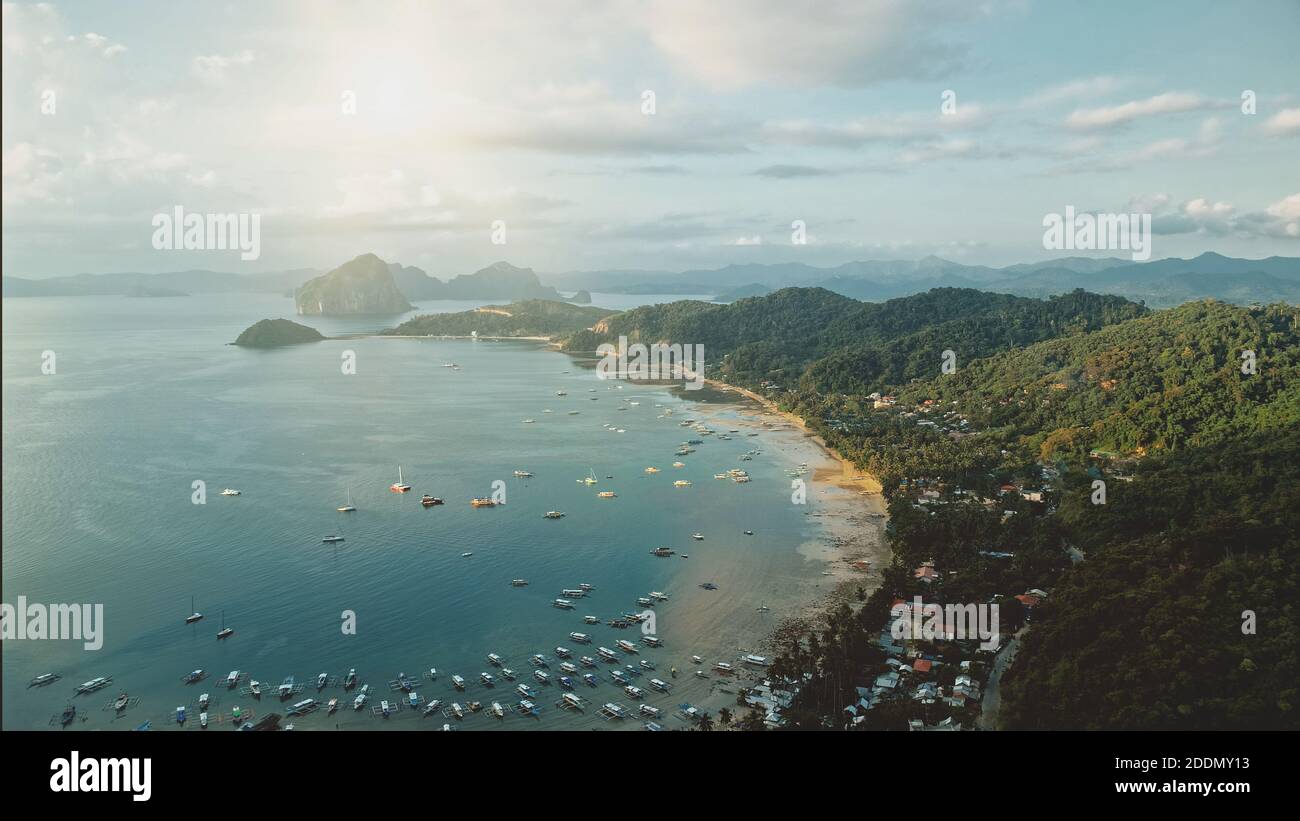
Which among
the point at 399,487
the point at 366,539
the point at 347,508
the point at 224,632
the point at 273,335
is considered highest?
the point at 273,335

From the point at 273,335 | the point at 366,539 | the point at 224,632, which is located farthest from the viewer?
the point at 273,335

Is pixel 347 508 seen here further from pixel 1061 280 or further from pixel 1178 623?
pixel 1061 280

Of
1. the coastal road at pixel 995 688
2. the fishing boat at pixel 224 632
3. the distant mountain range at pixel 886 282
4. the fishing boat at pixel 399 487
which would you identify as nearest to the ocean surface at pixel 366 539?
the fishing boat at pixel 224 632

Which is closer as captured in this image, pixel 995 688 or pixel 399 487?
pixel 995 688

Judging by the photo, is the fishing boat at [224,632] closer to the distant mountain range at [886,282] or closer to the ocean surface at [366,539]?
the ocean surface at [366,539]

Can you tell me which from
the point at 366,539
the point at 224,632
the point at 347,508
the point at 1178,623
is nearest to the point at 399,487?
the point at 347,508

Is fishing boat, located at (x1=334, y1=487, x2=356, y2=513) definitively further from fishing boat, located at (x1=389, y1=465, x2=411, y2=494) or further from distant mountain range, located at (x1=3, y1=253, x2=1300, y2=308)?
distant mountain range, located at (x1=3, y1=253, x2=1300, y2=308)

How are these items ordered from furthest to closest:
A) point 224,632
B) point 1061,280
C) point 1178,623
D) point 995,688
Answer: point 1061,280 < point 224,632 < point 995,688 < point 1178,623
